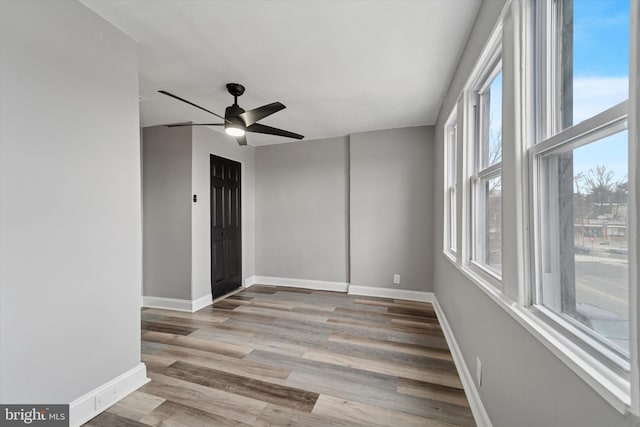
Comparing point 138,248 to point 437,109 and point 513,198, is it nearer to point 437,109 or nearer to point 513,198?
point 513,198

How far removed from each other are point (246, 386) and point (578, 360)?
6.45ft

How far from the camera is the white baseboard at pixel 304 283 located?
14.4 ft

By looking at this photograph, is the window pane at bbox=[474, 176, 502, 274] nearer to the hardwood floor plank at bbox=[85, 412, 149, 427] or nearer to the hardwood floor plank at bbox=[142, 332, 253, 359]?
the hardwood floor plank at bbox=[142, 332, 253, 359]

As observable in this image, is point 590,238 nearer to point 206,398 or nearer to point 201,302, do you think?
point 206,398

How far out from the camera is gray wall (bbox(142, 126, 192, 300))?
357 centimetres

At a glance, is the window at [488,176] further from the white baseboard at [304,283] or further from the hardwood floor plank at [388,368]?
the white baseboard at [304,283]

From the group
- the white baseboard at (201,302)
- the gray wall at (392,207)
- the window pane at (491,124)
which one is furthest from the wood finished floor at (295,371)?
the window pane at (491,124)

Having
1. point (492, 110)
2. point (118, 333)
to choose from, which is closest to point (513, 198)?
point (492, 110)

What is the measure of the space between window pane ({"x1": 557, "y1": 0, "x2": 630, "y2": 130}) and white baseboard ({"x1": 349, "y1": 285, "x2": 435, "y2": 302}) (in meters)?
3.38

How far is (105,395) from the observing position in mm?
1725

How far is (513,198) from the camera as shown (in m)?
1.17

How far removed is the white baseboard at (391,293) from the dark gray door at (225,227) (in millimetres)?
1963

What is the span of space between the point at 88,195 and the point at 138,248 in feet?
1.66

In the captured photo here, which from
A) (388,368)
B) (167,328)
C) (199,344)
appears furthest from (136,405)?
(388,368)
